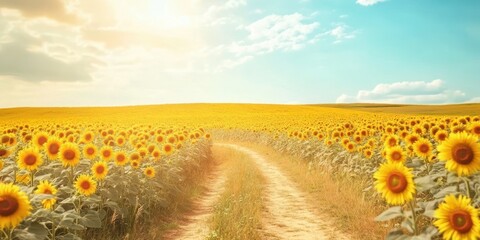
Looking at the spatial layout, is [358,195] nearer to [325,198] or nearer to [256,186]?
[325,198]

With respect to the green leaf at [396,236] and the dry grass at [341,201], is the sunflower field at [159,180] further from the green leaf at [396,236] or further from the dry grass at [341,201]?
the dry grass at [341,201]

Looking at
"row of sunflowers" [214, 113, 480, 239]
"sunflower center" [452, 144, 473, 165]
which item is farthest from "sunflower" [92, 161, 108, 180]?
"sunflower center" [452, 144, 473, 165]

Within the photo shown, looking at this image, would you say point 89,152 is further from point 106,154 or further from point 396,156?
point 396,156

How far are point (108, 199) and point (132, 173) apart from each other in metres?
1.91

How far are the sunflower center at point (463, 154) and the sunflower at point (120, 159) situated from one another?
6527 millimetres

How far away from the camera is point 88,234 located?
24.9 feet

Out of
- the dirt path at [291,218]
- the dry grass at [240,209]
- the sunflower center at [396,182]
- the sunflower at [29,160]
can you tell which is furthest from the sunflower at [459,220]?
the sunflower at [29,160]

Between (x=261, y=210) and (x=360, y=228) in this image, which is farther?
(x=261, y=210)

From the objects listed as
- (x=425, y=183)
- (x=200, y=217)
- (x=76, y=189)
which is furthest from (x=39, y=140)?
(x=425, y=183)

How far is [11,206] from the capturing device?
4.25m

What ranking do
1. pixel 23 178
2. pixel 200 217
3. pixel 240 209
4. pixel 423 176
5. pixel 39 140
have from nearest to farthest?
pixel 23 178, pixel 423 176, pixel 39 140, pixel 240 209, pixel 200 217

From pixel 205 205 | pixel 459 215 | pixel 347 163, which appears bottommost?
pixel 205 205

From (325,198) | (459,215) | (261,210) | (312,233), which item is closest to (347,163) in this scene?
(325,198)

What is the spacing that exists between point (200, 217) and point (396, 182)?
255 inches
